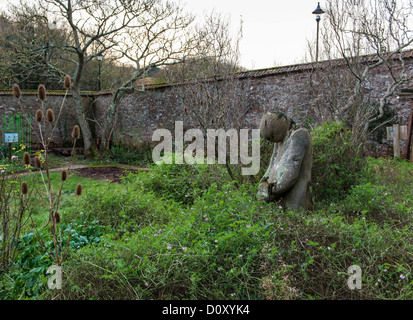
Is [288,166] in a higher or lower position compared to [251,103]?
lower

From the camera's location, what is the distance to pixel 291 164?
3.38 meters

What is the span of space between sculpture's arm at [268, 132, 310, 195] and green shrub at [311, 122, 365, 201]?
3.97ft

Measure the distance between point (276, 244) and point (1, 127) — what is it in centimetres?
1382

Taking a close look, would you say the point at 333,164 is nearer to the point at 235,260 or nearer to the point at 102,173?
the point at 235,260

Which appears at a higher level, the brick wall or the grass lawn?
A: the brick wall

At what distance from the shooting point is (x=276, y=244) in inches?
107

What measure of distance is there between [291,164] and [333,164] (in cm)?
162

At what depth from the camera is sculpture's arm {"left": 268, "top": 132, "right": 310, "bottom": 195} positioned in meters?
3.38

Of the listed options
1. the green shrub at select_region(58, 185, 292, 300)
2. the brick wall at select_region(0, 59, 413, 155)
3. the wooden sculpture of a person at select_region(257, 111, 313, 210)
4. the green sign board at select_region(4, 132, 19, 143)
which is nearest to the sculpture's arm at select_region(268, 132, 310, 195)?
the wooden sculpture of a person at select_region(257, 111, 313, 210)

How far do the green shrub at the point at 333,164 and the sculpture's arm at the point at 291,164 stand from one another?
47.6 inches

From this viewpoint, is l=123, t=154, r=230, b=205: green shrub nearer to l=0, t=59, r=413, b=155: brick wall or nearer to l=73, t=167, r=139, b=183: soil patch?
→ l=0, t=59, r=413, b=155: brick wall

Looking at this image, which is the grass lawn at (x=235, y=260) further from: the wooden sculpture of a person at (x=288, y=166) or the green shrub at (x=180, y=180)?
the green shrub at (x=180, y=180)

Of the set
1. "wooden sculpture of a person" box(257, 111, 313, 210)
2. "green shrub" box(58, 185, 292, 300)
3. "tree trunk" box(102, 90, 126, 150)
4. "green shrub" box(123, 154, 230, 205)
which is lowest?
"green shrub" box(58, 185, 292, 300)

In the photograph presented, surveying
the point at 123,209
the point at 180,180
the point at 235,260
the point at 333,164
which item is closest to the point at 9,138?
the point at 180,180
